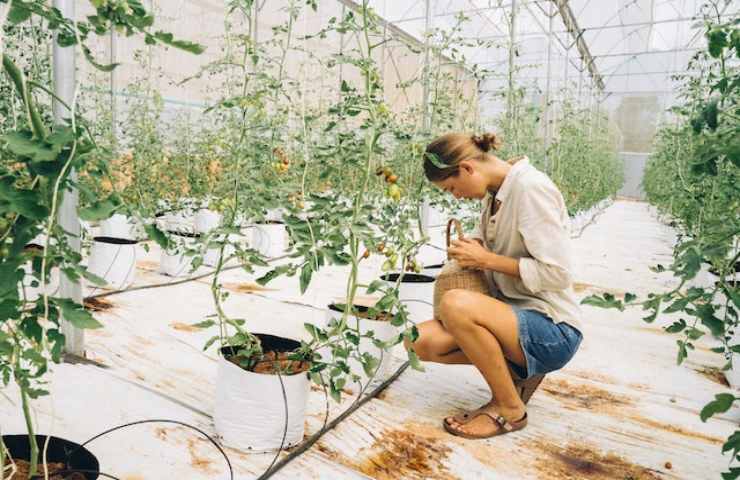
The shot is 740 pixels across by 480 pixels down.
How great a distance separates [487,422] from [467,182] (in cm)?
76

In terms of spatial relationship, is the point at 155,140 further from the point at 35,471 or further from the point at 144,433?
the point at 35,471

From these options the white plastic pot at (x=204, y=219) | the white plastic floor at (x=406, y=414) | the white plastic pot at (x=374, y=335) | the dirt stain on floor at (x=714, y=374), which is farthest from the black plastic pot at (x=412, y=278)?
the white plastic pot at (x=204, y=219)

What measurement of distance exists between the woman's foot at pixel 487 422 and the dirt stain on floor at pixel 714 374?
3.40 ft

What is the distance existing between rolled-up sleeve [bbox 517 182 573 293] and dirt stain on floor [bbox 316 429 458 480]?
564 millimetres

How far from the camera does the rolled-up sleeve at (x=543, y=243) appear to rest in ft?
5.63

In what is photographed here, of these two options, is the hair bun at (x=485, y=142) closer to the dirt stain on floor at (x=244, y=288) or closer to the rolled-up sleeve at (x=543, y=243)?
the rolled-up sleeve at (x=543, y=243)

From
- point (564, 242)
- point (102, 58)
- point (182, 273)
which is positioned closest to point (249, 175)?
point (564, 242)

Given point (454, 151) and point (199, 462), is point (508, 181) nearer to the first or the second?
point (454, 151)

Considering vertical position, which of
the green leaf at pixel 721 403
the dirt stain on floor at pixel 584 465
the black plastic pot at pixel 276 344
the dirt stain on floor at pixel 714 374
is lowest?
the dirt stain on floor at pixel 584 465

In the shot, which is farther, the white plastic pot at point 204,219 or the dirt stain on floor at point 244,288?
the white plastic pot at point 204,219

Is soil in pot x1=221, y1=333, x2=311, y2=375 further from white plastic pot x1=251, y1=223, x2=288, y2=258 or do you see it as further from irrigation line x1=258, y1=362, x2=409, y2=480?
white plastic pot x1=251, y1=223, x2=288, y2=258

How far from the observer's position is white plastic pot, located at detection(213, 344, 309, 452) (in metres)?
1.55

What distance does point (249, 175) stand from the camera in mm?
1788

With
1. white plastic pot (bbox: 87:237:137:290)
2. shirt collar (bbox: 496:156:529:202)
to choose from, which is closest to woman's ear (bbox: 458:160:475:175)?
shirt collar (bbox: 496:156:529:202)
